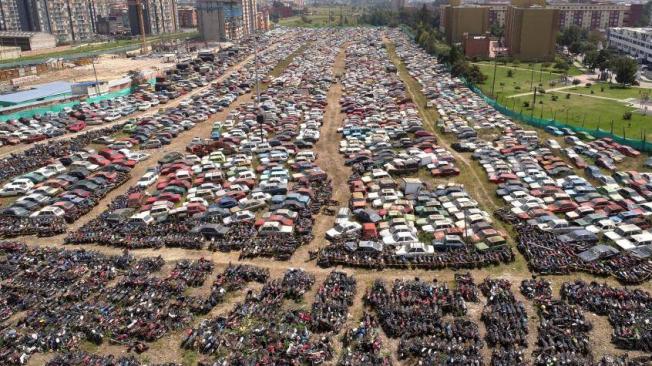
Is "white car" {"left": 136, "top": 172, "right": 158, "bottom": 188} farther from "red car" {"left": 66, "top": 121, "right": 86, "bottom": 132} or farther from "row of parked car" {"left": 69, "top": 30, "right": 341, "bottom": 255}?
"red car" {"left": 66, "top": 121, "right": 86, "bottom": 132}

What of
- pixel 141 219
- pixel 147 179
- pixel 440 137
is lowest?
pixel 141 219

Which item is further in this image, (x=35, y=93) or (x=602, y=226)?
(x=35, y=93)

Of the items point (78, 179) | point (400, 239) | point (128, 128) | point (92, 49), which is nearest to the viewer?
point (400, 239)

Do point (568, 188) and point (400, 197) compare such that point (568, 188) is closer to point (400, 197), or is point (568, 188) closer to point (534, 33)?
point (400, 197)

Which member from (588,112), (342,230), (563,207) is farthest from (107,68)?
(563,207)

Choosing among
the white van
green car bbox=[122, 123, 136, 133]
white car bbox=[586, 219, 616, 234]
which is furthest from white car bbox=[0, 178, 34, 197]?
white car bbox=[586, 219, 616, 234]

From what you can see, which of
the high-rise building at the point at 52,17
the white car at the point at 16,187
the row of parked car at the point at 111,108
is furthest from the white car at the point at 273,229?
the high-rise building at the point at 52,17
